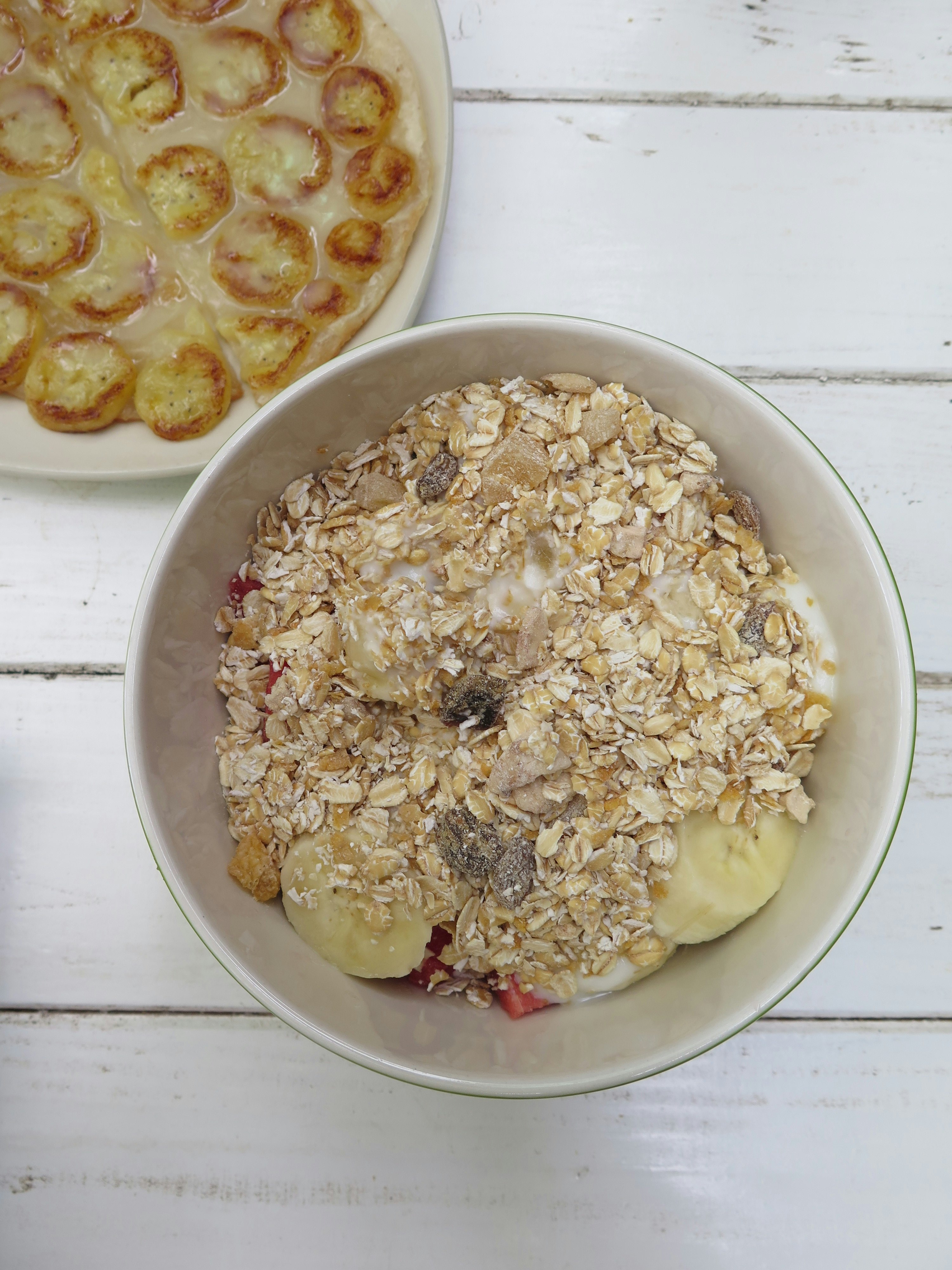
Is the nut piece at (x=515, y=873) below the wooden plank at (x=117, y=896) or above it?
above

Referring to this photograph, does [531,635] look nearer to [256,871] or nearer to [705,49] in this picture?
[256,871]

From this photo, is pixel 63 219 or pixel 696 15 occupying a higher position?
pixel 696 15

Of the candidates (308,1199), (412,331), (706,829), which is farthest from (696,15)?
(308,1199)

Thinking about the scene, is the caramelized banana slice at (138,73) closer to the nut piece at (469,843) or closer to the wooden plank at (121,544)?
the wooden plank at (121,544)

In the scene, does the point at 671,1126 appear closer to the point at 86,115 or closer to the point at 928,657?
the point at 928,657

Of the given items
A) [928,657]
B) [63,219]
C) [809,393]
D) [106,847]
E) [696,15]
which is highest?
[696,15]

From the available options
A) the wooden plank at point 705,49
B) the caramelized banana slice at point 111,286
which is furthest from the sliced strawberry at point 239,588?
the wooden plank at point 705,49

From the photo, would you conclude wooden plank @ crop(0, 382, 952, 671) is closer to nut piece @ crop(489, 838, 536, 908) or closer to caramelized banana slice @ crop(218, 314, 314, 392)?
caramelized banana slice @ crop(218, 314, 314, 392)
